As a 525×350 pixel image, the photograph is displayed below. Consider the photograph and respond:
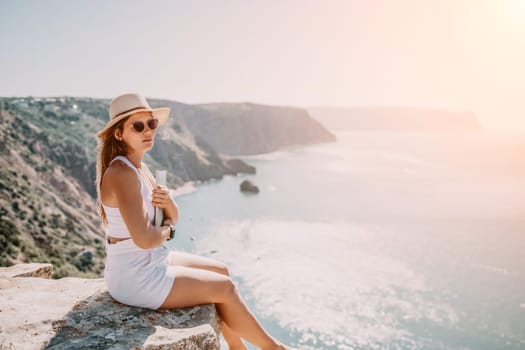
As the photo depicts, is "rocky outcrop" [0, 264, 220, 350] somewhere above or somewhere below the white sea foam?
above

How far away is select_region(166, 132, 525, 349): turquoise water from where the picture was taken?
1265 inches

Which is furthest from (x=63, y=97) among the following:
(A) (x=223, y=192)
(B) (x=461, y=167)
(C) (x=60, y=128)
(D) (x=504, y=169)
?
(D) (x=504, y=169)

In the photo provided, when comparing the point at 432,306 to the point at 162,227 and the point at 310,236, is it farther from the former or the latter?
the point at 162,227

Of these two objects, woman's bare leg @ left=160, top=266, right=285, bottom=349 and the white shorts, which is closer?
the white shorts

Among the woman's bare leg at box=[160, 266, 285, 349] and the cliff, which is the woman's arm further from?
the cliff

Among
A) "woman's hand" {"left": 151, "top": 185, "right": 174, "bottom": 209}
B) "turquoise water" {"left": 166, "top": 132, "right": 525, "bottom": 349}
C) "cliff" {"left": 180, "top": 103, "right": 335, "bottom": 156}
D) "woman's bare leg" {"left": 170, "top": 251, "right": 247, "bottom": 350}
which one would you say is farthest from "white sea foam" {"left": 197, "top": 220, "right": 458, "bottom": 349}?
"cliff" {"left": 180, "top": 103, "right": 335, "bottom": 156}

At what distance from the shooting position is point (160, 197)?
3.38 meters

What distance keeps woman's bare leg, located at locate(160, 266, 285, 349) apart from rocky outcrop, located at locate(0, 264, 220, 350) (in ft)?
0.46

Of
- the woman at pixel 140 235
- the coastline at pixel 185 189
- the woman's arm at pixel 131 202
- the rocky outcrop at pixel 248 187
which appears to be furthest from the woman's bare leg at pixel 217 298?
the rocky outcrop at pixel 248 187

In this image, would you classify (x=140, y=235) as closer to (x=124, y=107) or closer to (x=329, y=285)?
(x=124, y=107)

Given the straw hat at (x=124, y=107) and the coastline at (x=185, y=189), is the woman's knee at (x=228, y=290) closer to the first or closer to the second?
the straw hat at (x=124, y=107)

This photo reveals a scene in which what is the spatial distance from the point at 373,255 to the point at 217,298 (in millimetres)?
46981

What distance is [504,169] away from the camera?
120375 mm

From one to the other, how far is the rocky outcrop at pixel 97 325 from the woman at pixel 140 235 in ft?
0.40
